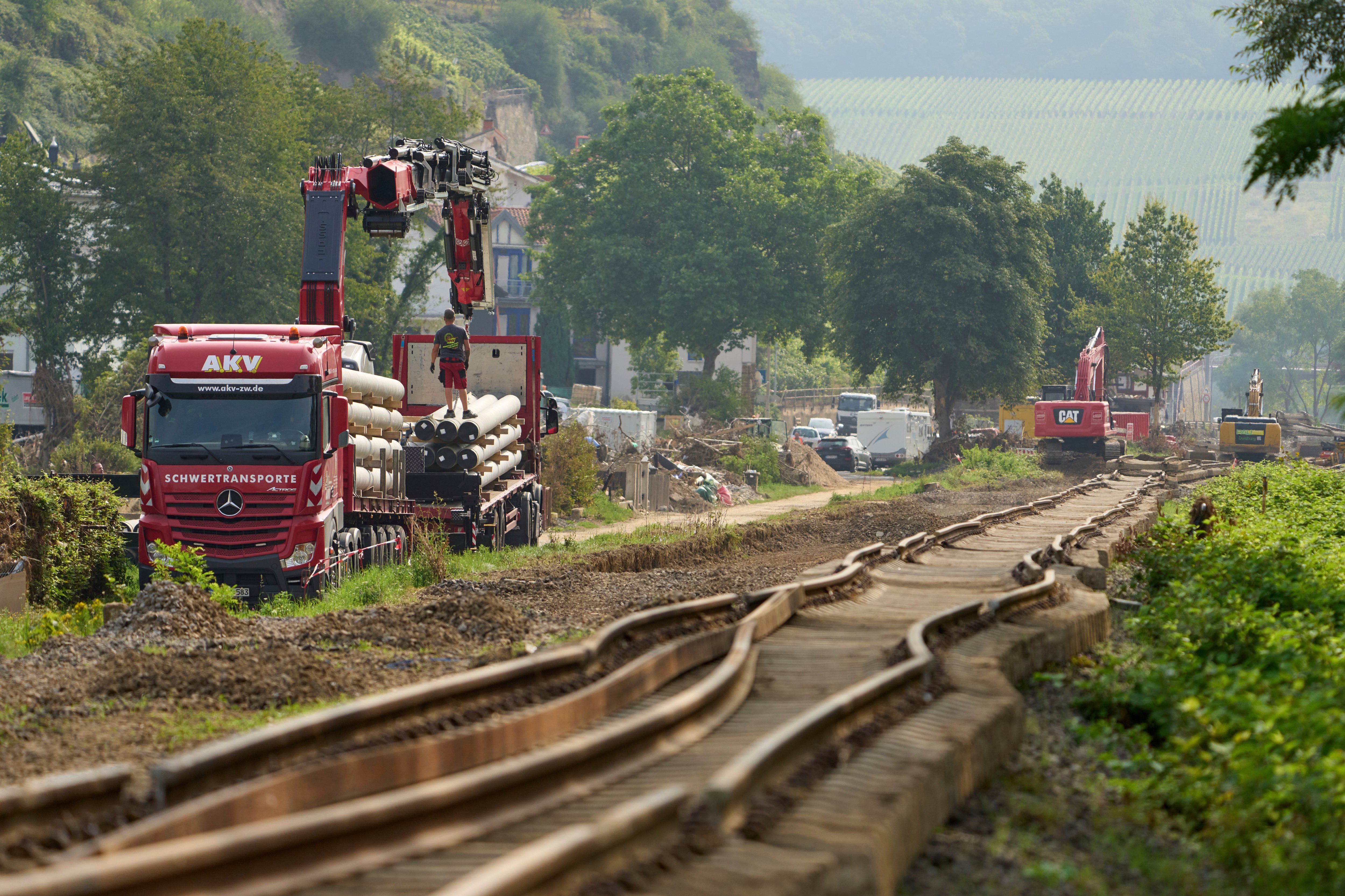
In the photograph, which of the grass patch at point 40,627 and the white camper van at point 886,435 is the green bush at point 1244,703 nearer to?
the grass patch at point 40,627

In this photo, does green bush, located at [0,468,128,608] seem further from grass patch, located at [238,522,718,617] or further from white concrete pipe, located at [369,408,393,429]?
white concrete pipe, located at [369,408,393,429]

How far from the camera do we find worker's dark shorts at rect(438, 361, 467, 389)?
2078cm

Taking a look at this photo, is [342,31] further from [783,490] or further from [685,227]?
[783,490]

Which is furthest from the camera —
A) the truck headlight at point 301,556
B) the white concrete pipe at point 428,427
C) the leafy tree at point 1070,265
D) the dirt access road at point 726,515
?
the leafy tree at point 1070,265

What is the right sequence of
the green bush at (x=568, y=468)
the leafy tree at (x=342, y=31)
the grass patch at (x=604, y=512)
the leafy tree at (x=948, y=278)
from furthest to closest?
the leafy tree at (x=342, y=31) → the leafy tree at (x=948, y=278) → the grass patch at (x=604, y=512) → the green bush at (x=568, y=468)

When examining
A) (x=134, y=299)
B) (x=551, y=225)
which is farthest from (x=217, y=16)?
(x=134, y=299)

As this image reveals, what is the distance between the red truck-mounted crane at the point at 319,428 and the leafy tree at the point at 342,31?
96330mm

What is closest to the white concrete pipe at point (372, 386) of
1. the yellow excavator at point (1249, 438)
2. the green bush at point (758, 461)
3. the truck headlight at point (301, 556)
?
the truck headlight at point (301, 556)

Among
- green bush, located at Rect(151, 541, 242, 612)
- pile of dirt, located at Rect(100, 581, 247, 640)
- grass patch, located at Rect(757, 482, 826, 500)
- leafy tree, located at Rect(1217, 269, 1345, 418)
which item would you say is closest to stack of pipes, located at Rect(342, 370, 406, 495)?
green bush, located at Rect(151, 541, 242, 612)

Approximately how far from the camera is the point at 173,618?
13.0 metres

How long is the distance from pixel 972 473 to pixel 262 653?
3524cm

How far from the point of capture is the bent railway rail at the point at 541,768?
197 inches

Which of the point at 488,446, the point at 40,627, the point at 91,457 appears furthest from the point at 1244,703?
the point at 91,457

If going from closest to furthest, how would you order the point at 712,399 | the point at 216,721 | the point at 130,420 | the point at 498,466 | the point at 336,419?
1. the point at 216,721
2. the point at 130,420
3. the point at 336,419
4. the point at 498,466
5. the point at 712,399
